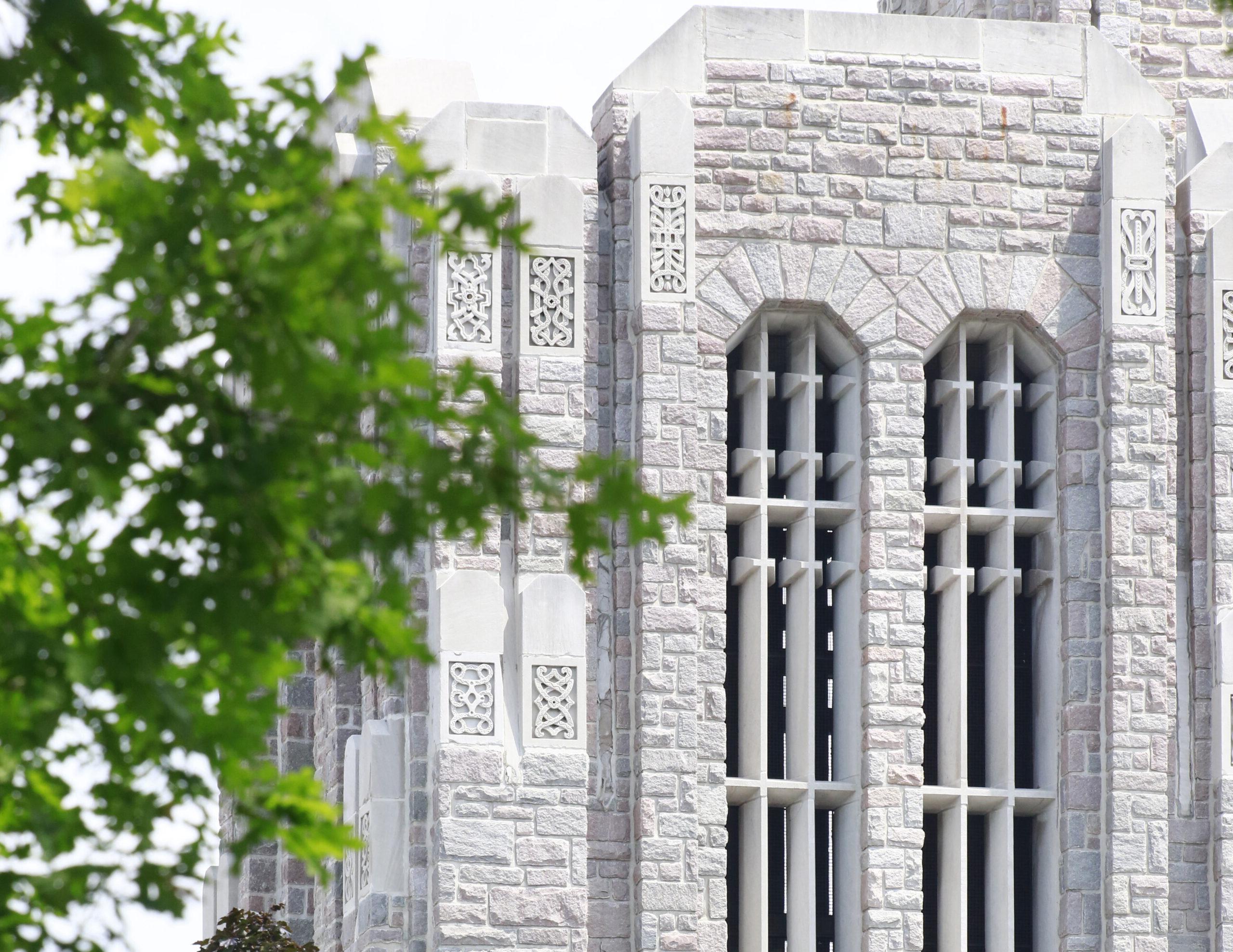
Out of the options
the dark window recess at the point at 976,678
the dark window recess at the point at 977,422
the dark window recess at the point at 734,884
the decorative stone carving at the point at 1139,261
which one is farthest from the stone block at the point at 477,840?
the decorative stone carving at the point at 1139,261

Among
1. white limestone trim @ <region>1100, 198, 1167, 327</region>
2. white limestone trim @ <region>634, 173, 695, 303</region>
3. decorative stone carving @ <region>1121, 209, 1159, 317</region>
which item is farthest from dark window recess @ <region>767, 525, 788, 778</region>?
decorative stone carving @ <region>1121, 209, 1159, 317</region>

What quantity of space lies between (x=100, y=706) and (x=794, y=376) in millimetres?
11711

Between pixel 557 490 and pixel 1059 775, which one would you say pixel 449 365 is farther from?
pixel 557 490

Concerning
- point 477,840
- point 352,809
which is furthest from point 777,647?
point 352,809

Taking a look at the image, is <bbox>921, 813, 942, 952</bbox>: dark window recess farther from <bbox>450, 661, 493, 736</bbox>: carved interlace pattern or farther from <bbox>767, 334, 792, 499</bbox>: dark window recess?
<bbox>450, 661, 493, 736</bbox>: carved interlace pattern

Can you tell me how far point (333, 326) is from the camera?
5.74 metres

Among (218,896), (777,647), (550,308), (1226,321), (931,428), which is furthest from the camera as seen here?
(218,896)

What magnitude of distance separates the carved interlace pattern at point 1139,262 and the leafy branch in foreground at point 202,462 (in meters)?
11.9

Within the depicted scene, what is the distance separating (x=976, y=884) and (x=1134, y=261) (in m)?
4.34

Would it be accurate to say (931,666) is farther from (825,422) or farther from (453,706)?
(453,706)

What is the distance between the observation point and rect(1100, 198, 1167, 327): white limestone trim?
1767 cm

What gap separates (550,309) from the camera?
1683 cm

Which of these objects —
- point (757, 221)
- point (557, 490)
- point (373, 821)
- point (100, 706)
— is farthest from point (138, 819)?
point (757, 221)

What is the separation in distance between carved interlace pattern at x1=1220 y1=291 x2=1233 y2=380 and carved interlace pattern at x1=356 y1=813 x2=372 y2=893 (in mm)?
6587
